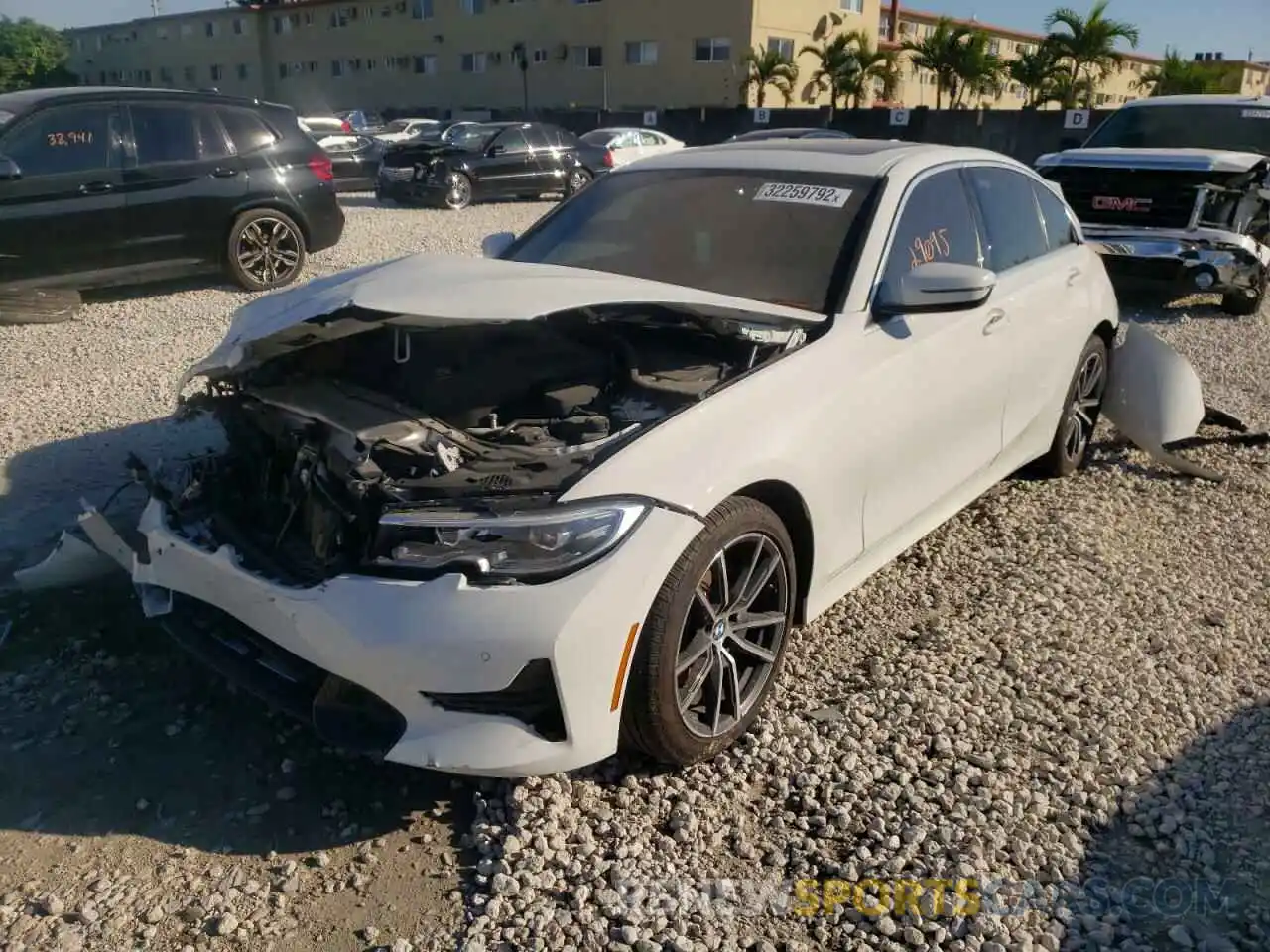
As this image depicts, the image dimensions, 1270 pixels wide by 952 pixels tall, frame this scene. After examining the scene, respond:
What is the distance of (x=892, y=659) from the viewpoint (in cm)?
366

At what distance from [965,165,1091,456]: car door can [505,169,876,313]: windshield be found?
0.93m

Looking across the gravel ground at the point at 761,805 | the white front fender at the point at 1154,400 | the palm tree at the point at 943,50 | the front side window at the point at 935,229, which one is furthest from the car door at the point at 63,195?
the palm tree at the point at 943,50

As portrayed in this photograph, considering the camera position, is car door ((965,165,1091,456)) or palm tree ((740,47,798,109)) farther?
palm tree ((740,47,798,109))

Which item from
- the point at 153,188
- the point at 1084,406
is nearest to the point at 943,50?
the point at 153,188

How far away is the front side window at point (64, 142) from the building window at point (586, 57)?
3354cm

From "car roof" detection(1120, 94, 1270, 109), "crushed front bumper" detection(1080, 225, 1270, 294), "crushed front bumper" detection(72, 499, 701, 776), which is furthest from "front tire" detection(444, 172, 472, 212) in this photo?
"crushed front bumper" detection(72, 499, 701, 776)

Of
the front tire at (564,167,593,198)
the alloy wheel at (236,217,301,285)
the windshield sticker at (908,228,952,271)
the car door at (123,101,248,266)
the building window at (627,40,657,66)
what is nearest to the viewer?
the windshield sticker at (908,228,952,271)

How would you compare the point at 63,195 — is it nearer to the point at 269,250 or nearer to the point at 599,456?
the point at 269,250

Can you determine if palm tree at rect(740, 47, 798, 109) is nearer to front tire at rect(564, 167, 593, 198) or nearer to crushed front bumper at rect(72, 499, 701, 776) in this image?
front tire at rect(564, 167, 593, 198)

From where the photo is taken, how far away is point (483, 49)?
141ft

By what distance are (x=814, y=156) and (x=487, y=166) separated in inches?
557

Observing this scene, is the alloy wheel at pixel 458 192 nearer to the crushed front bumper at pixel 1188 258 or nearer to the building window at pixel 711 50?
the crushed front bumper at pixel 1188 258

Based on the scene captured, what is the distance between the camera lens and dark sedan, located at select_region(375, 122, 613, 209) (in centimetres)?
1695

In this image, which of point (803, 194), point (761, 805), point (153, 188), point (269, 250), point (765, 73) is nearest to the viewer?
point (761, 805)
